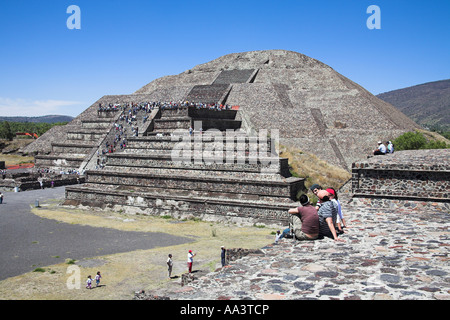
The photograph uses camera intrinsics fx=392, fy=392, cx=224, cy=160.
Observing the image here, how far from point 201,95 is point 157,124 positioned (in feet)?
48.0

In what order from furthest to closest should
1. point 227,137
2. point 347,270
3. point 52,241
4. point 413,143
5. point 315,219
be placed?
point 413,143 < point 227,137 < point 52,241 < point 315,219 < point 347,270

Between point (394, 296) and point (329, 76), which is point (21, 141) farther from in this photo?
point (394, 296)

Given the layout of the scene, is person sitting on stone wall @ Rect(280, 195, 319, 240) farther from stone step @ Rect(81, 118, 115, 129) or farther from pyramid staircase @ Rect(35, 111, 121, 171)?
stone step @ Rect(81, 118, 115, 129)

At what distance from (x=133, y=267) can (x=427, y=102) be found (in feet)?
577

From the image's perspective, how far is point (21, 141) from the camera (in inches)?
1785

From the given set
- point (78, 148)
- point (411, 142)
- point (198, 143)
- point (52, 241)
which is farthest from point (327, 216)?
point (78, 148)

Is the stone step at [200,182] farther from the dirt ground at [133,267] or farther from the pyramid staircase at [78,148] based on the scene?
the pyramid staircase at [78,148]

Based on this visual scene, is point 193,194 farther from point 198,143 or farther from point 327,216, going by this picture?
point 327,216

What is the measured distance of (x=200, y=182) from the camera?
52.5ft

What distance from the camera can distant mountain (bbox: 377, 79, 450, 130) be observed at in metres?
133

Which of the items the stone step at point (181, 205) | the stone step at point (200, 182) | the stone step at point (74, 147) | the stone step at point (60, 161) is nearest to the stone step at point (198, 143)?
the stone step at point (200, 182)

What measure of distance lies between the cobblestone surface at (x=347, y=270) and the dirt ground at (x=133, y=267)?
4.01 meters

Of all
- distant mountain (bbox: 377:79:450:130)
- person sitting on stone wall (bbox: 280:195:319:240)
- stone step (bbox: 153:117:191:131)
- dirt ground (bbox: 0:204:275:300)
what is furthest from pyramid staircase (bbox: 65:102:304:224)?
distant mountain (bbox: 377:79:450:130)
